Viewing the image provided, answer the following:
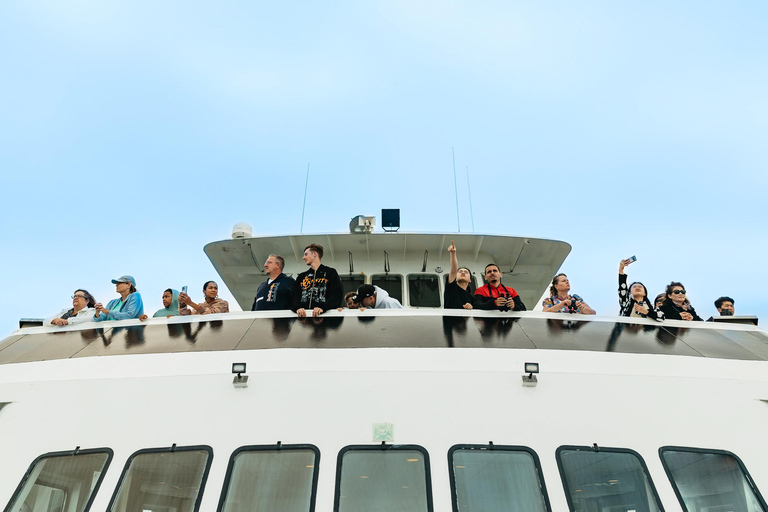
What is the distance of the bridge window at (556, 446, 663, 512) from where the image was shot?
3.35 metres

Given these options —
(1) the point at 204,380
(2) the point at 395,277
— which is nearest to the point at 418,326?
(1) the point at 204,380

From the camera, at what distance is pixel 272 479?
3451mm

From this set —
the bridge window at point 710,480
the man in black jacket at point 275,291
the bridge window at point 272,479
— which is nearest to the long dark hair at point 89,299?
the man in black jacket at point 275,291

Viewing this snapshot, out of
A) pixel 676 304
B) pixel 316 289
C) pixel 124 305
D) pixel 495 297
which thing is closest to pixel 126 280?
pixel 124 305

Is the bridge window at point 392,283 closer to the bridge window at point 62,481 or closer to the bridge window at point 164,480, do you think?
the bridge window at point 164,480

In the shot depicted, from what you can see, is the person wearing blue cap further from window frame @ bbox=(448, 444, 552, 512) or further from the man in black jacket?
window frame @ bbox=(448, 444, 552, 512)

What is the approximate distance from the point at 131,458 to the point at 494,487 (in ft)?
7.90

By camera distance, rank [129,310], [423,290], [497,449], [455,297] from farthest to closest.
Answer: [423,290] → [455,297] → [129,310] → [497,449]

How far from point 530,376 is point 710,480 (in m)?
1.28

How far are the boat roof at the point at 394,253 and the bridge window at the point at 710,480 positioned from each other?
616 cm

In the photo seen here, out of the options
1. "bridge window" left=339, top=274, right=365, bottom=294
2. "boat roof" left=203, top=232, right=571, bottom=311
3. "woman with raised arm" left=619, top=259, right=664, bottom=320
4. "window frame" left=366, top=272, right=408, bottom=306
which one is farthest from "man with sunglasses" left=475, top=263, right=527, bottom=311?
"bridge window" left=339, top=274, right=365, bottom=294

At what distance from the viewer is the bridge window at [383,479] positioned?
3312 mm

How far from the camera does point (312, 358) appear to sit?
170 inches

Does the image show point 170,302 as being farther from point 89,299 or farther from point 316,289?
point 316,289
